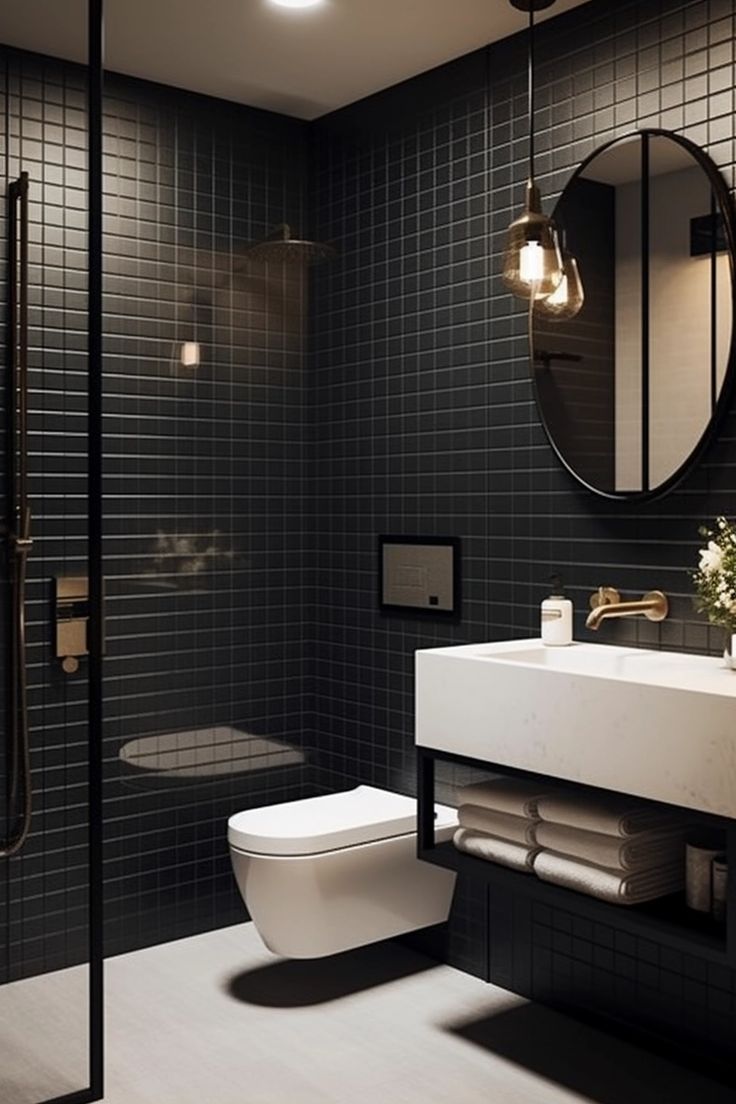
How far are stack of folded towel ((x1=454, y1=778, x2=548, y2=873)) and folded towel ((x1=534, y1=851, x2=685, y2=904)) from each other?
10 cm

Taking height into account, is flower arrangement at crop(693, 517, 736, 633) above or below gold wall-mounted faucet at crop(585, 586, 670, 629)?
above

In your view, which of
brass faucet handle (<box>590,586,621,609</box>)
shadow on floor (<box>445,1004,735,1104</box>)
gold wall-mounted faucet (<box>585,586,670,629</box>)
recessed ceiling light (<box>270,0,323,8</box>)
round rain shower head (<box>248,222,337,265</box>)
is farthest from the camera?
round rain shower head (<box>248,222,337,265</box>)

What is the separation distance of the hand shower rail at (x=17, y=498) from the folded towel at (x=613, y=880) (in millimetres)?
1105

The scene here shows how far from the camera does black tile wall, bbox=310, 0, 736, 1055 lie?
2.84 m

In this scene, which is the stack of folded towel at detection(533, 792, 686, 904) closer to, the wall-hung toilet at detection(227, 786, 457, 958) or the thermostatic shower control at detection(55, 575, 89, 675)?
the wall-hung toilet at detection(227, 786, 457, 958)

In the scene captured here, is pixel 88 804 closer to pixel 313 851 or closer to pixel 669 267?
pixel 313 851

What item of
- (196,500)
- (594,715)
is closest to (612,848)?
(594,715)

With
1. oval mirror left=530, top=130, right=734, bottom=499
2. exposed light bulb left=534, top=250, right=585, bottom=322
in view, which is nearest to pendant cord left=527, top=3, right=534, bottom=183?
oval mirror left=530, top=130, right=734, bottom=499

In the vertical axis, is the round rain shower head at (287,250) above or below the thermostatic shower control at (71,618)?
above

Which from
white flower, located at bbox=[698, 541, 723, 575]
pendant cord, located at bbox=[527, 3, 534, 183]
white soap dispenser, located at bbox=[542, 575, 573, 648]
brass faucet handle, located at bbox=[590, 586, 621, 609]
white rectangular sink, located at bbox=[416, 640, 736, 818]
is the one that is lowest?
white rectangular sink, located at bbox=[416, 640, 736, 818]

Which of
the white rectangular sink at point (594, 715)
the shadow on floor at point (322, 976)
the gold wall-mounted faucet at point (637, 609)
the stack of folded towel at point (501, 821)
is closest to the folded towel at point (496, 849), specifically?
the stack of folded towel at point (501, 821)

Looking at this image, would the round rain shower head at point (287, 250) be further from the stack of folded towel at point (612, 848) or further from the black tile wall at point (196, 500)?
the stack of folded towel at point (612, 848)

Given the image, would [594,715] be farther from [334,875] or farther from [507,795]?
[334,875]

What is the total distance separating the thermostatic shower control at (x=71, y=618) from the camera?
2.44 meters
